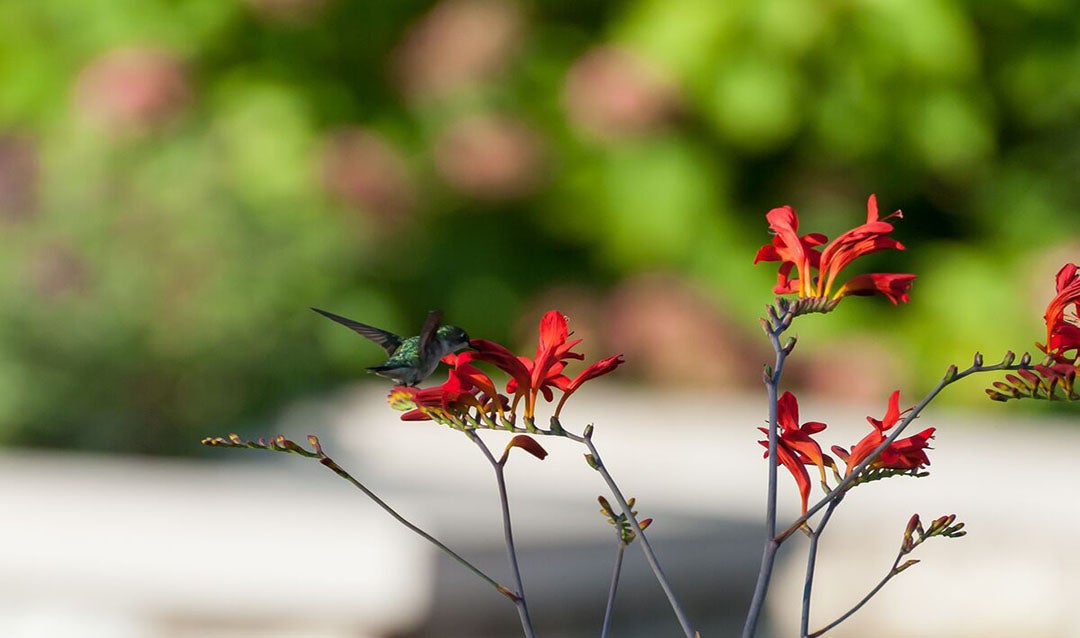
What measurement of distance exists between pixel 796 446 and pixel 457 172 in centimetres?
461

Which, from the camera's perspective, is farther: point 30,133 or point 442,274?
point 442,274

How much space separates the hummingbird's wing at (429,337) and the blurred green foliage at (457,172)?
3710mm

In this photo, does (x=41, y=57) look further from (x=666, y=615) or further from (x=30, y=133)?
(x=666, y=615)

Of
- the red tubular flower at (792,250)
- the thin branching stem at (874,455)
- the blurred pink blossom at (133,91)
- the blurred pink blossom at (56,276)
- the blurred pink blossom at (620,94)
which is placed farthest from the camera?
the blurred pink blossom at (620,94)

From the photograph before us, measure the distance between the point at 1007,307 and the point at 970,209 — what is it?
786 millimetres

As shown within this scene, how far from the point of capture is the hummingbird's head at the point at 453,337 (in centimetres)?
89

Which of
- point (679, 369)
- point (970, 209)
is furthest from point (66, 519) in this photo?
point (970, 209)

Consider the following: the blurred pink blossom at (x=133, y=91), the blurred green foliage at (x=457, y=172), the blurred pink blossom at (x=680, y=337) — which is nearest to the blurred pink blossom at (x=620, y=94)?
the blurred green foliage at (x=457, y=172)

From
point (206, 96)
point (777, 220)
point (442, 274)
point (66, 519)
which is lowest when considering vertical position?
point (777, 220)

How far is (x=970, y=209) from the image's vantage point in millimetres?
6121

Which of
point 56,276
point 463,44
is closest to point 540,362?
point 56,276

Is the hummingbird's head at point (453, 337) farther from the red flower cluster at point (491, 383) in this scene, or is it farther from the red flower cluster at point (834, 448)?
the red flower cluster at point (834, 448)

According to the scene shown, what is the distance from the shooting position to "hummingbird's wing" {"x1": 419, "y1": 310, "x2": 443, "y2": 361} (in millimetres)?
821

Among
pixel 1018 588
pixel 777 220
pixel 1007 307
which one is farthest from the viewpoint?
pixel 1007 307
